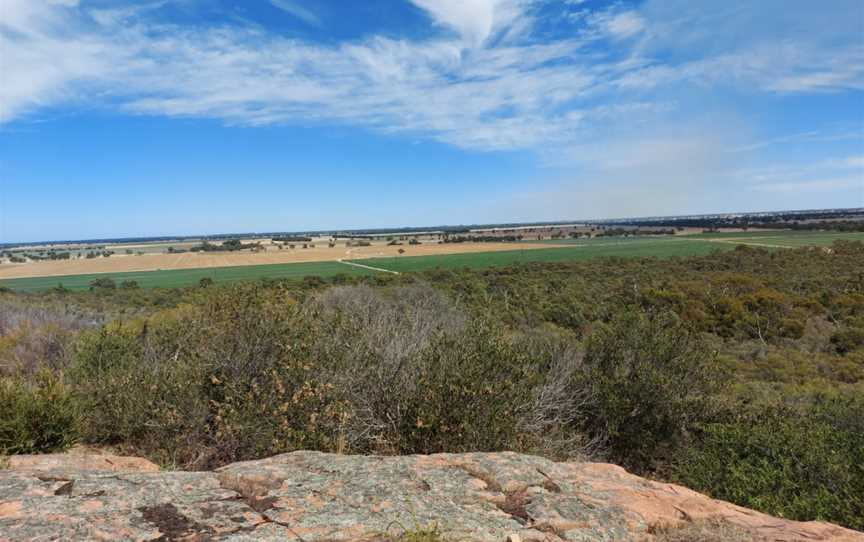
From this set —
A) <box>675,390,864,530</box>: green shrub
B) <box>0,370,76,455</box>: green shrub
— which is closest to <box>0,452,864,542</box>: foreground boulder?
<box>0,370,76,455</box>: green shrub

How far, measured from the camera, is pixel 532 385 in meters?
9.92

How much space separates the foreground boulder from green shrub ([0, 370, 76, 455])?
135 centimetres

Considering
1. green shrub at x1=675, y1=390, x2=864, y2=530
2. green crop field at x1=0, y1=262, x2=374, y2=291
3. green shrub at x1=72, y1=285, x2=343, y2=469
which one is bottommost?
green shrub at x1=675, y1=390, x2=864, y2=530

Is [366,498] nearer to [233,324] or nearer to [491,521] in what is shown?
[491,521]

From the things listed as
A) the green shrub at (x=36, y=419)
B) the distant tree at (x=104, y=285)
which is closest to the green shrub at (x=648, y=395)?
the green shrub at (x=36, y=419)

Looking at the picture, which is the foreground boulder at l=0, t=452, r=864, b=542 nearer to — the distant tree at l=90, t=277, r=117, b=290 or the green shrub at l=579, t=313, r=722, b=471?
the green shrub at l=579, t=313, r=722, b=471

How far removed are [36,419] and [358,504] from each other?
4946 mm

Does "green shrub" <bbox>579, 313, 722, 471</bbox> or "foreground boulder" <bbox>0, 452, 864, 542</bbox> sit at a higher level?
"foreground boulder" <bbox>0, 452, 864, 542</bbox>

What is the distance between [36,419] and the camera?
19.7ft

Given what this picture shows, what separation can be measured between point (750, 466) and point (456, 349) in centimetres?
606

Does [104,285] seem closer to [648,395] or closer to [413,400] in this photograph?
[413,400]

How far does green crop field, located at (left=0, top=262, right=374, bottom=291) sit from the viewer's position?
→ 5050cm

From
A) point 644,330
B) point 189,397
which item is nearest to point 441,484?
point 189,397

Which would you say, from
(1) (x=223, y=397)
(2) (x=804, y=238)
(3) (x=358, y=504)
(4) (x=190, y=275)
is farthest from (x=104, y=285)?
(2) (x=804, y=238)
